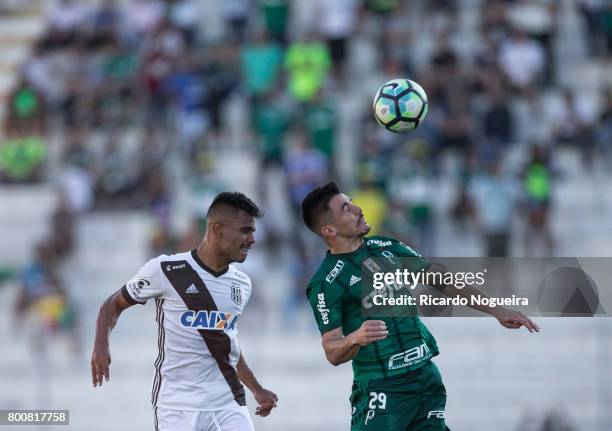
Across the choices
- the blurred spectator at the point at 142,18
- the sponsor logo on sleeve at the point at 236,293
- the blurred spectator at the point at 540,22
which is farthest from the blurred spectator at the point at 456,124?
the sponsor logo on sleeve at the point at 236,293

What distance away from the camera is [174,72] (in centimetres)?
2111

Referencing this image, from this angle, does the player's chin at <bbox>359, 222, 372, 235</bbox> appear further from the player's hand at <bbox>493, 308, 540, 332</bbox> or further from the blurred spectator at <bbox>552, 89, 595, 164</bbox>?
the blurred spectator at <bbox>552, 89, 595, 164</bbox>

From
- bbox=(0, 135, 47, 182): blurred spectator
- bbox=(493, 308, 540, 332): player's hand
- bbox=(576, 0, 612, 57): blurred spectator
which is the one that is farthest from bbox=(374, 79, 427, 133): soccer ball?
bbox=(576, 0, 612, 57): blurred spectator

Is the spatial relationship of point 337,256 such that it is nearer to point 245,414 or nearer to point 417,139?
point 245,414

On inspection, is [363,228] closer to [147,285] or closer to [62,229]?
[147,285]

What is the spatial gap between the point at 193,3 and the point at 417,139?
570 centimetres

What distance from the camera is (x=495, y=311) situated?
8.96m

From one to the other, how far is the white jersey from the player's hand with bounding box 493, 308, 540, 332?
1.79 metres

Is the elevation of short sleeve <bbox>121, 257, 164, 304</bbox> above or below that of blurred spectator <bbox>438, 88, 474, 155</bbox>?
below

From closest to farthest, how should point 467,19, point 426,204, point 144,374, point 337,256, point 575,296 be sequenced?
point 337,256 < point 575,296 < point 144,374 < point 426,204 < point 467,19

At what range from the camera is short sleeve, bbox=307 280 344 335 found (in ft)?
27.9

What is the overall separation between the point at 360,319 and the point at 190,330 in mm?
1119

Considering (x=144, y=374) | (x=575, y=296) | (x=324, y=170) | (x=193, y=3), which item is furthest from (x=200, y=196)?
(x=575, y=296)

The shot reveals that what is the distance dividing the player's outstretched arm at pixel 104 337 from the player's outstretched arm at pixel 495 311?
2.12 metres
